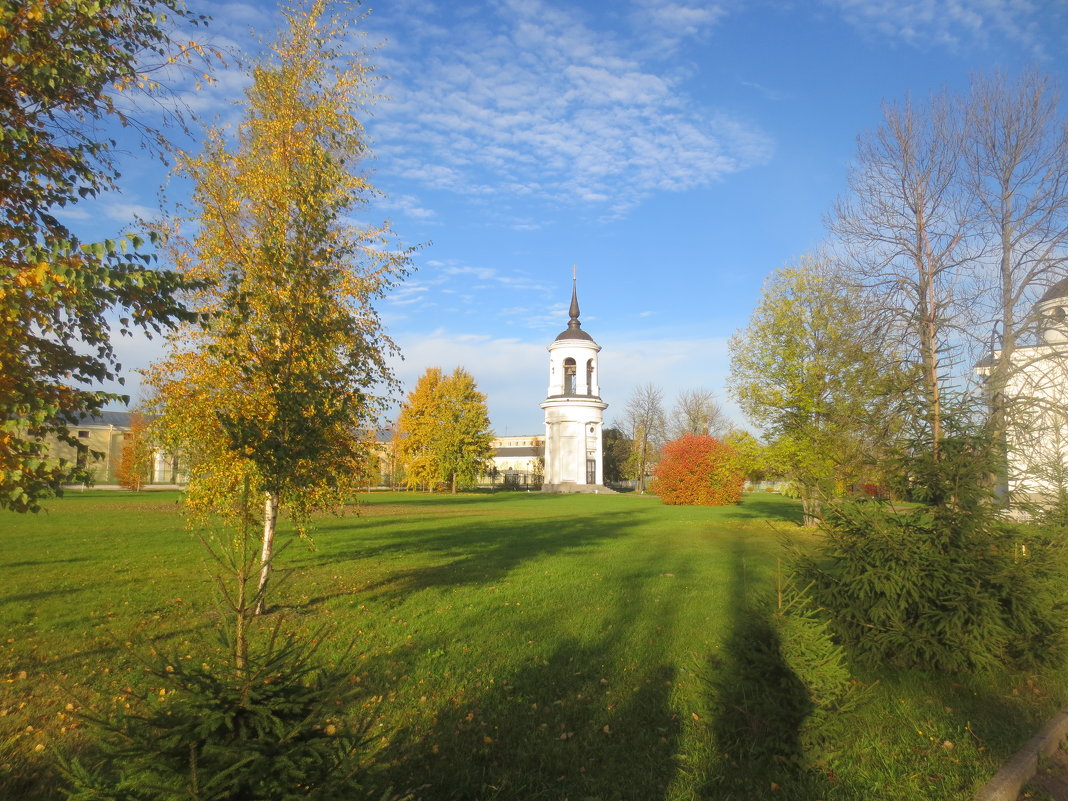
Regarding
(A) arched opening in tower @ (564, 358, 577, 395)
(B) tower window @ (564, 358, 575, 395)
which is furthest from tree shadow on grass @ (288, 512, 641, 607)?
(B) tower window @ (564, 358, 575, 395)

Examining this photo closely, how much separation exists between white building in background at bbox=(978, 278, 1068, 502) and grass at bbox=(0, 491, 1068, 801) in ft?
19.7

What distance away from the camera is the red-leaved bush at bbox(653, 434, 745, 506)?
4288 cm

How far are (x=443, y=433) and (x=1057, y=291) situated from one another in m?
50.5

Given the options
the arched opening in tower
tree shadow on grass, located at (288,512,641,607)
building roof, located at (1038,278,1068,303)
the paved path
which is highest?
the arched opening in tower

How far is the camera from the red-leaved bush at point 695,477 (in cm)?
4288

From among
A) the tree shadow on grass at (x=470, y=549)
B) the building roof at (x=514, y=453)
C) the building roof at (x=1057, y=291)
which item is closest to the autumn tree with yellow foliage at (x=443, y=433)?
the tree shadow on grass at (x=470, y=549)

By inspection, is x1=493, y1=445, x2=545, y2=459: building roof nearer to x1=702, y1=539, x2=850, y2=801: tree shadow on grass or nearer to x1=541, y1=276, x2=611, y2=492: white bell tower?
x1=541, y1=276, x2=611, y2=492: white bell tower

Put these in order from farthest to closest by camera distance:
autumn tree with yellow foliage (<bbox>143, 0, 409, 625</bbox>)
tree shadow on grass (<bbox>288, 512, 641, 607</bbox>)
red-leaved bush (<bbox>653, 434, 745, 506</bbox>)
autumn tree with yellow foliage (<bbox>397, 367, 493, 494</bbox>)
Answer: autumn tree with yellow foliage (<bbox>397, 367, 493, 494</bbox>) < red-leaved bush (<bbox>653, 434, 745, 506</bbox>) < tree shadow on grass (<bbox>288, 512, 641, 607</bbox>) < autumn tree with yellow foliage (<bbox>143, 0, 409, 625</bbox>)

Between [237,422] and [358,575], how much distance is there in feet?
20.9

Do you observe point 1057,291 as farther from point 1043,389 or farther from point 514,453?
point 514,453

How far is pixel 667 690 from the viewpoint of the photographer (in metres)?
6.86

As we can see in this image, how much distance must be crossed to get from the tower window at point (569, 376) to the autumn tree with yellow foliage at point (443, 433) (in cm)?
1017

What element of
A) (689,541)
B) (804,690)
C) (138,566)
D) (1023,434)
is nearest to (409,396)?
(689,541)

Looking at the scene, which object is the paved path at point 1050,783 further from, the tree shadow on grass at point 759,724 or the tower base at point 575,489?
the tower base at point 575,489
